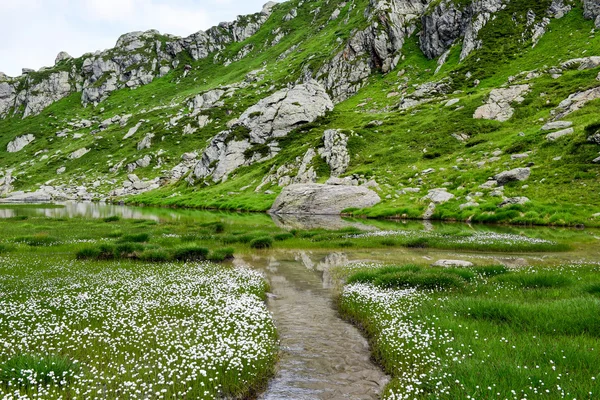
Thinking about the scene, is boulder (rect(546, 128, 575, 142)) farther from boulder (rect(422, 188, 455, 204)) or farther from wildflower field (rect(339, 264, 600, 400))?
wildflower field (rect(339, 264, 600, 400))

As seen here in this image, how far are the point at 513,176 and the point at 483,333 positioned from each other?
5288 cm

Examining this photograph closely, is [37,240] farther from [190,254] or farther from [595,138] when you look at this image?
[595,138]

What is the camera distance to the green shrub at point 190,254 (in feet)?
90.2

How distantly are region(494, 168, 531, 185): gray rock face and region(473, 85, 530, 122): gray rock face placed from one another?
35.8 m

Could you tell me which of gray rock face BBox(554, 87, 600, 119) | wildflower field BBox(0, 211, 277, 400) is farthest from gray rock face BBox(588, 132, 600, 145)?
wildflower field BBox(0, 211, 277, 400)

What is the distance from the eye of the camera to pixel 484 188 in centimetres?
5581

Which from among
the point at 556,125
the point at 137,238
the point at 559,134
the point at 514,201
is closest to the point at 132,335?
the point at 137,238

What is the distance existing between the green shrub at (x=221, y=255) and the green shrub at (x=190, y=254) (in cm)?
65

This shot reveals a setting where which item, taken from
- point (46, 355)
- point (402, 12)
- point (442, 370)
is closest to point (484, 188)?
point (442, 370)

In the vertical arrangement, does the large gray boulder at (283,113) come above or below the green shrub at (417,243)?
above

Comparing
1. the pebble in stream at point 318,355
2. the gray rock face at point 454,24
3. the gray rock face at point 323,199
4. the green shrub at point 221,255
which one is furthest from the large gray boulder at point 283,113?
the pebble in stream at point 318,355

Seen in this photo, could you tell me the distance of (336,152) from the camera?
94.2 m

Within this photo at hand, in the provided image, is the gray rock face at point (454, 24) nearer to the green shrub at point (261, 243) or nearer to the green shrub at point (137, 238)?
the green shrub at point (261, 243)

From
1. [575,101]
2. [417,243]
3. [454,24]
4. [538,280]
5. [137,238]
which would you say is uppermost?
[454,24]
